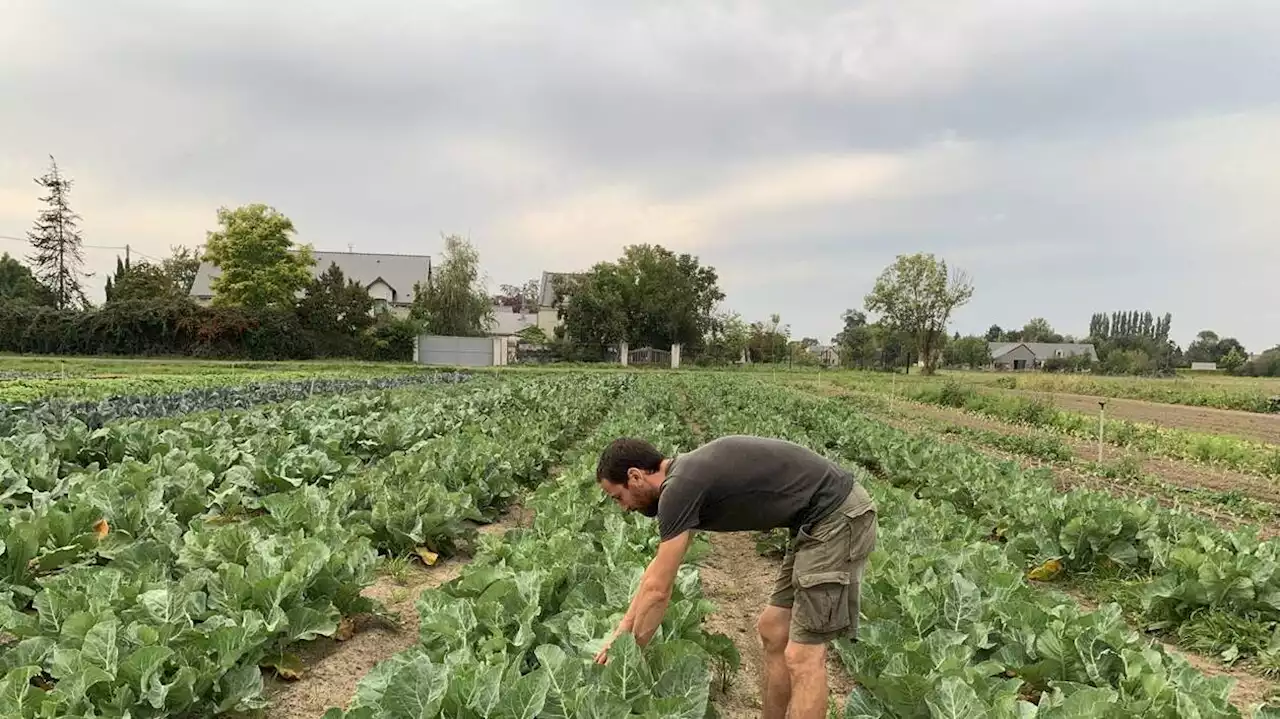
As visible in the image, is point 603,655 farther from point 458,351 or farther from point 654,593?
point 458,351

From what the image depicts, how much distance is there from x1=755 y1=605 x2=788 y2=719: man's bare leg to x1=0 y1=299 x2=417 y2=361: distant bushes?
4724 cm

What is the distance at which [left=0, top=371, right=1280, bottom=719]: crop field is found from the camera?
3.00 m

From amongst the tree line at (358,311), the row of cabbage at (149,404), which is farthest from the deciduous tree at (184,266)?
the row of cabbage at (149,404)

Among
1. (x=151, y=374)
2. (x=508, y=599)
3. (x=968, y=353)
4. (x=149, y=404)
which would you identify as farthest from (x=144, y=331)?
(x=968, y=353)

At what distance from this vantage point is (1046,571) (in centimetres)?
656

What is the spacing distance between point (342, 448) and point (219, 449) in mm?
2056

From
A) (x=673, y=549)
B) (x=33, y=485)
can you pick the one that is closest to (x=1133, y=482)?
(x=673, y=549)

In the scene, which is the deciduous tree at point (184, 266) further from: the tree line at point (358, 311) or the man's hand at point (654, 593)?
the man's hand at point (654, 593)

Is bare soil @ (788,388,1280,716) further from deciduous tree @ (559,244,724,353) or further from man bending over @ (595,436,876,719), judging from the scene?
deciduous tree @ (559,244,724,353)

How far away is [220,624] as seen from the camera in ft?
12.1

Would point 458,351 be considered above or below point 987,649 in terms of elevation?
above

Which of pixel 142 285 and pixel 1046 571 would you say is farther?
pixel 142 285

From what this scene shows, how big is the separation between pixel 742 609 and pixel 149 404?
1231cm

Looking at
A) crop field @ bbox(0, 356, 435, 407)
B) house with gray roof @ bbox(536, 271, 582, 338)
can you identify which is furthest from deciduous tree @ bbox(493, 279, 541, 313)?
crop field @ bbox(0, 356, 435, 407)
